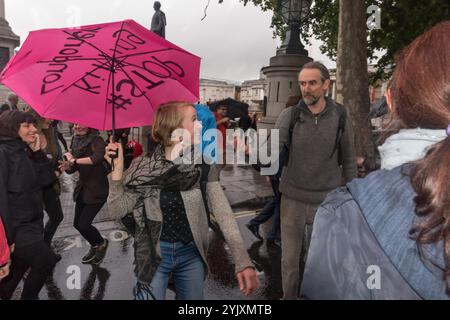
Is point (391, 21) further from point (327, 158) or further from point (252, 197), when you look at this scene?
point (327, 158)

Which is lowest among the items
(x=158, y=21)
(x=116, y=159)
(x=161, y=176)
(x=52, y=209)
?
(x=52, y=209)

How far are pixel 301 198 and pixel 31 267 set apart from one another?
2.35 metres

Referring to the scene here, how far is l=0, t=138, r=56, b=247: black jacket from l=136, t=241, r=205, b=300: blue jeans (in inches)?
53.1

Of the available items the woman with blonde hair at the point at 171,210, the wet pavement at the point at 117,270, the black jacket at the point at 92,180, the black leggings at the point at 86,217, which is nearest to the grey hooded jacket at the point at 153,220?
the woman with blonde hair at the point at 171,210

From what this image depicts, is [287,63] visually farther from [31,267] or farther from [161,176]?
[31,267]

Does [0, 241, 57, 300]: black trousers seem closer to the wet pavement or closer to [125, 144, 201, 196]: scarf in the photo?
the wet pavement

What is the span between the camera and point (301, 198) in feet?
10.4

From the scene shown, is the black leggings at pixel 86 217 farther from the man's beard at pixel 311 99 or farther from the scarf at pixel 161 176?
the man's beard at pixel 311 99

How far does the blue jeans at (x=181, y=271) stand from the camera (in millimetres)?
Answer: 2426

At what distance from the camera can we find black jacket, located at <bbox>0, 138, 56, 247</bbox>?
2.98m

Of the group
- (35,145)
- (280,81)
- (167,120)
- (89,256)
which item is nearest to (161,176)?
(167,120)

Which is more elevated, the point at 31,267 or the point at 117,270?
the point at 31,267

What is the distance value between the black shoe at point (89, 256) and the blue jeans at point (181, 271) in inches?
101

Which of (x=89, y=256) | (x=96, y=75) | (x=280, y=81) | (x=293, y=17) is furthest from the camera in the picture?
(x=280, y=81)
